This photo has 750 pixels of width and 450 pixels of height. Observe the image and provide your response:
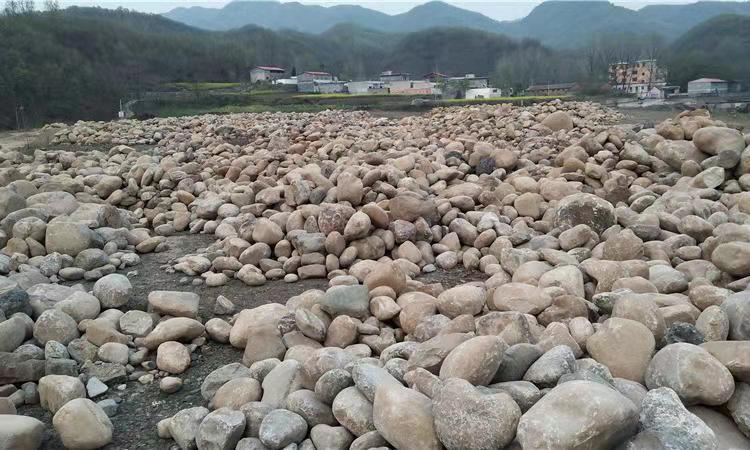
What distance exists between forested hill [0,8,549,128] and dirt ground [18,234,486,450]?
1770 centimetres

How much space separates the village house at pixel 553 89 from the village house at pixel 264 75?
842 inches

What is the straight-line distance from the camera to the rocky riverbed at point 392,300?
2.37 m

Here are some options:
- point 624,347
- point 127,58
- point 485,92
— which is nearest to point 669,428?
point 624,347

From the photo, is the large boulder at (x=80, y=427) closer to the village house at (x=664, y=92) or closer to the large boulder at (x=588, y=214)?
the large boulder at (x=588, y=214)

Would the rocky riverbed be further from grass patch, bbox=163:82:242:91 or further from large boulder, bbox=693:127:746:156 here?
grass patch, bbox=163:82:242:91

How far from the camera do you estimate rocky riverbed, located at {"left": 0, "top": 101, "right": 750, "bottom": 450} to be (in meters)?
2.37

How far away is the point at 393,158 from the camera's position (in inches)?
301

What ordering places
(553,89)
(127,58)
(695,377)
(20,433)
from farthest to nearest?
1. (127,58)
2. (553,89)
3. (20,433)
4. (695,377)

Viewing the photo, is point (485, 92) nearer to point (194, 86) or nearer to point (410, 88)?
point (410, 88)

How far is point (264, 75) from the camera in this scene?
49.2m

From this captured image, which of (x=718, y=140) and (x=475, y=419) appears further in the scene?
(x=718, y=140)

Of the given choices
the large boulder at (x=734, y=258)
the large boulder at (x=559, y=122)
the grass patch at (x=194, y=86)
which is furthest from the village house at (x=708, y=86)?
the grass patch at (x=194, y=86)

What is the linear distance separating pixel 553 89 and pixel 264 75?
26.3 meters

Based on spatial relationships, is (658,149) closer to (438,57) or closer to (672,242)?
(672,242)
